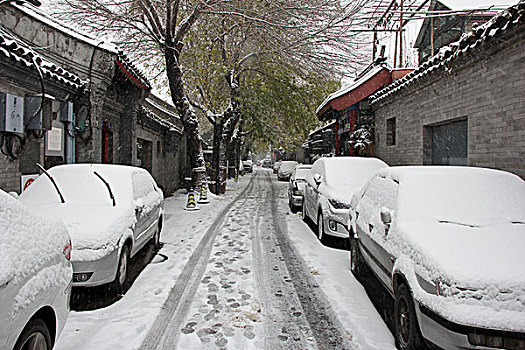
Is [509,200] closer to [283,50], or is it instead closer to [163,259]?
[163,259]

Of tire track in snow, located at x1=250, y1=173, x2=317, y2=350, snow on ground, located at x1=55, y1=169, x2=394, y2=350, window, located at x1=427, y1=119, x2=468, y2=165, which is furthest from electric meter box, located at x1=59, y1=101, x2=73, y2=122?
window, located at x1=427, y1=119, x2=468, y2=165

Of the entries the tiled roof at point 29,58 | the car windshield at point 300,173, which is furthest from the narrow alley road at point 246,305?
the car windshield at point 300,173

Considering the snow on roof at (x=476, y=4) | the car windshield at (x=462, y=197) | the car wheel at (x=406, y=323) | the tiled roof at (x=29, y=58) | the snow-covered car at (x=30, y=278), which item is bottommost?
the car wheel at (x=406, y=323)

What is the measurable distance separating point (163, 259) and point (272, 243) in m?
2.40

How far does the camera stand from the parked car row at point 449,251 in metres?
2.73

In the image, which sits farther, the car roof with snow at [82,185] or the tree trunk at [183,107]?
the tree trunk at [183,107]

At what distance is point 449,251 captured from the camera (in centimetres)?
319

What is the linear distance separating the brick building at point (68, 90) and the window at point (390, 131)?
7973 millimetres

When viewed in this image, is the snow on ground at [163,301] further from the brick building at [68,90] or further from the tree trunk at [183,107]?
the tree trunk at [183,107]

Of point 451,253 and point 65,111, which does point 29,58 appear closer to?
point 65,111

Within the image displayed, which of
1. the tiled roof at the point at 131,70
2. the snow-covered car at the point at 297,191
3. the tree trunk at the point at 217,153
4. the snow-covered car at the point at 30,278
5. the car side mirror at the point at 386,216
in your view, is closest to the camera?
the snow-covered car at the point at 30,278

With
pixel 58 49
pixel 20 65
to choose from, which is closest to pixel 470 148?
pixel 20 65

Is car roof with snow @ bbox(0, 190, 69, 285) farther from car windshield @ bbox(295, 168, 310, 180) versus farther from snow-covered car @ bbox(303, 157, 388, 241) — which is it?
car windshield @ bbox(295, 168, 310, 180)

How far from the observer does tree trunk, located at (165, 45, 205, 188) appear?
13.0m
